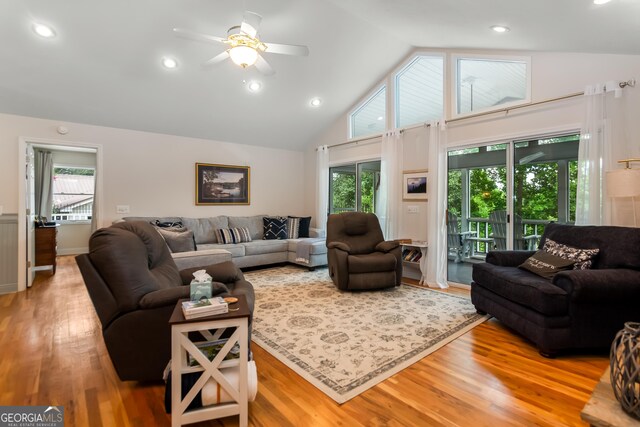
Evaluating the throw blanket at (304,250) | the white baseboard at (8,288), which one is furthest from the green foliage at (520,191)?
the white baseboard at (8,288)

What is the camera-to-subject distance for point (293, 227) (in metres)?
6.05

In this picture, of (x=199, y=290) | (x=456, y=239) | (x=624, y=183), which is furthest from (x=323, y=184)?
(x=199, y=290)

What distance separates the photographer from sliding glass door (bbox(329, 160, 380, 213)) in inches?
220

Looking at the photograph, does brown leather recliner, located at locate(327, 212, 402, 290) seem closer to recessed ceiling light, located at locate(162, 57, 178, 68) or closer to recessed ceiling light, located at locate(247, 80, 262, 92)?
recessed ceiling light, located at locate(247, 80, 262, 92)

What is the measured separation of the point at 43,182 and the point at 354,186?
22.2 feet

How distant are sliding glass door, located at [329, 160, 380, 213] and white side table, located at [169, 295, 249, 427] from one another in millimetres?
4254

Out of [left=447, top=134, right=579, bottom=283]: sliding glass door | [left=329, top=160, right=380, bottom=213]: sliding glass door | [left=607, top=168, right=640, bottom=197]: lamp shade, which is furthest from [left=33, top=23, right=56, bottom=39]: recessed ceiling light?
[left=607, top=168, right=640, bottom=197]: lamp shade

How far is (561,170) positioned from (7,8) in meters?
5.91

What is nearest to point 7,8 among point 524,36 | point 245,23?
point 245,23

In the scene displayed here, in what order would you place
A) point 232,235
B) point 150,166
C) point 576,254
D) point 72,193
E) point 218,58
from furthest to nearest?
point 72,193 → point 232,235 → point 150,166 → point 218,58 → point 576,254

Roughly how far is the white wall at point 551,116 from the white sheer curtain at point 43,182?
24.8 ft

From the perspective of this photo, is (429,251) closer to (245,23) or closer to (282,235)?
(282,235)

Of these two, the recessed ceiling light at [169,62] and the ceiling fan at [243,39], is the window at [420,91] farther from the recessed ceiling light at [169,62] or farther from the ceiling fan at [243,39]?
the recessed ceiling light at [169,62]

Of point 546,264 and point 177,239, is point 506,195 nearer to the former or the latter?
point 546,264
